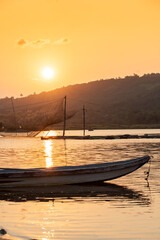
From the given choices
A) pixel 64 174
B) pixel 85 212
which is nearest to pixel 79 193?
pixel 64 174

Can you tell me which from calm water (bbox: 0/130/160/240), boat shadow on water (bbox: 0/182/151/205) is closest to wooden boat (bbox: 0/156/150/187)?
boat shadow on water (bbox: 0/182/151/205)

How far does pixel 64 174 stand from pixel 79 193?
7.17ft

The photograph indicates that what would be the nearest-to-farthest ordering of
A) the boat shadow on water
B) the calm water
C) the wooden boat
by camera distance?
the calm water < the boat shadow on water < the wooden boat

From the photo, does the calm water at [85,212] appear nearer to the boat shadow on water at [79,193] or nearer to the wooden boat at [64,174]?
the boat shadow on water at [79,193]

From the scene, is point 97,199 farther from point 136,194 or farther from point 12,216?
point 12,216

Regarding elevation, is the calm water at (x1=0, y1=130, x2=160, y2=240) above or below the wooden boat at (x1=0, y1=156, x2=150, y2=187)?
below

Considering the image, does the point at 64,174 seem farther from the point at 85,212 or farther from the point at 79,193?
the point at 85,212

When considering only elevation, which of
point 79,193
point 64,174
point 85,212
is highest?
point 64,174

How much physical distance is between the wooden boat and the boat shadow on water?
15.4 inches

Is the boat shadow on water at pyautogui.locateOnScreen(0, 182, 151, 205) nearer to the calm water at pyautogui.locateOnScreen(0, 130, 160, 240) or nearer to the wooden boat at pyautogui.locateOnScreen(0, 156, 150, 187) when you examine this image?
the calm water at pyautogui.locateOnScreen(0, 130, 160, 240)

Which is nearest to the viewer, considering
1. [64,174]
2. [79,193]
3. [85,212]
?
[85,212]

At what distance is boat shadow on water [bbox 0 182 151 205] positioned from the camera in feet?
90.4

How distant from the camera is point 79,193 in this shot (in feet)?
97.6

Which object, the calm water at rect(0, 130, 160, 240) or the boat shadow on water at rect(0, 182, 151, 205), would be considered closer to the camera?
the calm water at rect(0, 130, 160, 240)
